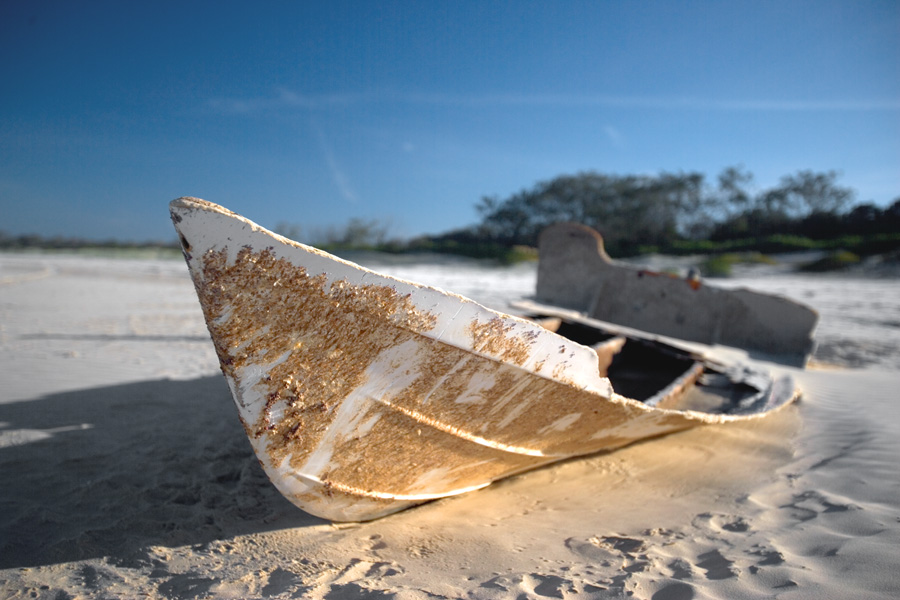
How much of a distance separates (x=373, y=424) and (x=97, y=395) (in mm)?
3225

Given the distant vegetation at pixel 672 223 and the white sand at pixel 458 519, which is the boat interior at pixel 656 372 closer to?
the white sand at pixel 458 519

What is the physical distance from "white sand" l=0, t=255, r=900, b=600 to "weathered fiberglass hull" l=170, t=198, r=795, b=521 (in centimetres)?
31

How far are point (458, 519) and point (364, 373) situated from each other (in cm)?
88

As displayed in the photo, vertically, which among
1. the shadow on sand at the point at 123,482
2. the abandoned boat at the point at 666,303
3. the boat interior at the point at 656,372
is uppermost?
the abandoned boat at the point at 666,303

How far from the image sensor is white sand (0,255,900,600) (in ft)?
5.69

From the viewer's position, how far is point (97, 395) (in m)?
3.98

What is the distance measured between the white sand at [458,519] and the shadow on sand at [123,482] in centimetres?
1

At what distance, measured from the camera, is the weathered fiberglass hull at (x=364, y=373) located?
162 centimetres

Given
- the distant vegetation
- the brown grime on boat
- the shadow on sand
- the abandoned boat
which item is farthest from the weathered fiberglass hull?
the distant vegetation

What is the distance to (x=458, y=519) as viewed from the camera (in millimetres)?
2246

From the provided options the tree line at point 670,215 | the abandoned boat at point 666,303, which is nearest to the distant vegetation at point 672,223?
the tree line at point 670,215

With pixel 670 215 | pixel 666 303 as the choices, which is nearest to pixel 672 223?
pixel 670 215

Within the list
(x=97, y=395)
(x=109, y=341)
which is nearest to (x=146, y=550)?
(x=97, y=395)

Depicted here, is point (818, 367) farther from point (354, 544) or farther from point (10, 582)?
point (10, 582)
